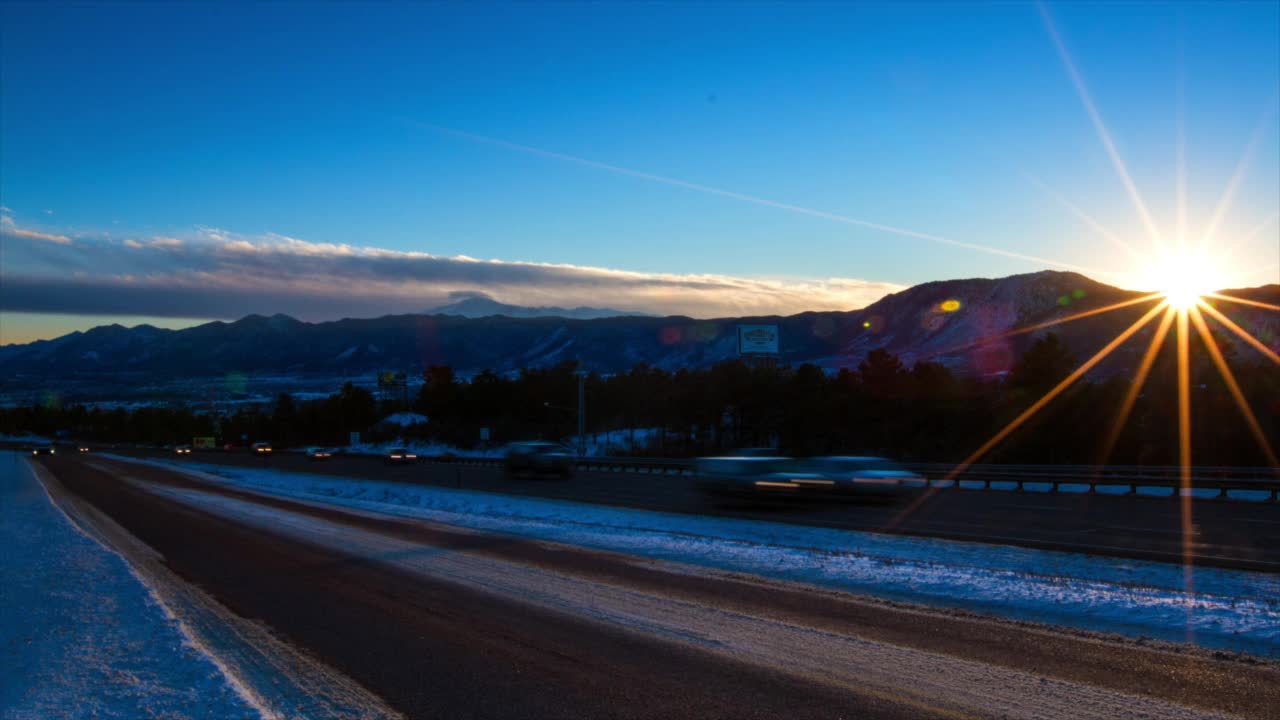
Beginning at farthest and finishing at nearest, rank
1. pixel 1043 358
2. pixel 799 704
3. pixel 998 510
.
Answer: pixel 1043 358, pixel 998 510, pixel 799 704

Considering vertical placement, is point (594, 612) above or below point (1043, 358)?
below

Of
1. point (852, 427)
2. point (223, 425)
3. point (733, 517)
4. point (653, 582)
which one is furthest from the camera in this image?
point (223, 425)

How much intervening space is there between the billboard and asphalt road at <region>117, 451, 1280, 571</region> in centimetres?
5323

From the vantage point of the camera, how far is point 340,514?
23.9 meters

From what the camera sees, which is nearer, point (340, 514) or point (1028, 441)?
point (340, 514)

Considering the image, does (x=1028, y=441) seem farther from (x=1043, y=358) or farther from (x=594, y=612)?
(x=594, y=612)

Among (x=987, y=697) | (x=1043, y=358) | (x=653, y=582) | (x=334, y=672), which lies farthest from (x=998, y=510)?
(x=1043, y=358)

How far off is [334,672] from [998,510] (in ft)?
62.5

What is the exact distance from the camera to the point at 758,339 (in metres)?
85.7

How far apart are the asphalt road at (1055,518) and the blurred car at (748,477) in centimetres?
46

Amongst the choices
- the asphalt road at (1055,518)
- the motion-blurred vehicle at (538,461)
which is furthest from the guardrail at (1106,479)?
the motion-blurred vehicle at (538,461)

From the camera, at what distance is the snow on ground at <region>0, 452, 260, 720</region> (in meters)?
6.47

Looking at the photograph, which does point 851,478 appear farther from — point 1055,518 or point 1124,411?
point 1124,411

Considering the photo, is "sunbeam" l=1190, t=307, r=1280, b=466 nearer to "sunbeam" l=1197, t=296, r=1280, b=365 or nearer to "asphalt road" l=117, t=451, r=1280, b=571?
"sunbeam" l=1197, t=296, r=1280, b=365
